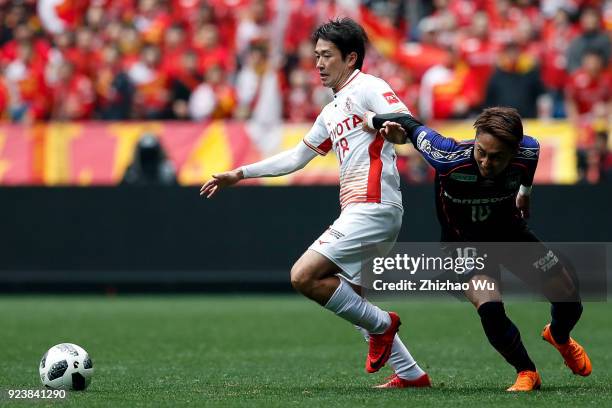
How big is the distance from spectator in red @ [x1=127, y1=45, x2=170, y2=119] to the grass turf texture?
8.93 feet

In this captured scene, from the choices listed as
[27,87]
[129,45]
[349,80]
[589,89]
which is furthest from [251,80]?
[349,80]

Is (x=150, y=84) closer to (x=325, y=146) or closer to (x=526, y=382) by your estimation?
(x=325, y=146)

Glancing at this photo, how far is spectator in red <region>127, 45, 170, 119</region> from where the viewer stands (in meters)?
16.9

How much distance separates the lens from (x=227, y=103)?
1689 cm

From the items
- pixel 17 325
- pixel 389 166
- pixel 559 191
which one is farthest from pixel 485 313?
pixel 559 191

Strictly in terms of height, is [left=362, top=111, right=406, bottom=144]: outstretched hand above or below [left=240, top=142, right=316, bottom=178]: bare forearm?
above

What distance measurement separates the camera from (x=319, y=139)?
785cm

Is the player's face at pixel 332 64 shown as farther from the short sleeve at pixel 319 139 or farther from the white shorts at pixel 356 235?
the white shorts at pixel 356 235

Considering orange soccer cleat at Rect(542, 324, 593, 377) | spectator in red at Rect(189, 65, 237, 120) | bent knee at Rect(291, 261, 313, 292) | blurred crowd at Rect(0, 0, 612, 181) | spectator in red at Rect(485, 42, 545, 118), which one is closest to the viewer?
bent knee at Rect(291, 261, 313, 292)

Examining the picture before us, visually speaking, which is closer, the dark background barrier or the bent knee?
the bent knee

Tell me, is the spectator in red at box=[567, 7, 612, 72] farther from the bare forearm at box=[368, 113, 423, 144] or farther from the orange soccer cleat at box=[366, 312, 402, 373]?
the orange soccer cleat at box=[366, 312, 402, 373]

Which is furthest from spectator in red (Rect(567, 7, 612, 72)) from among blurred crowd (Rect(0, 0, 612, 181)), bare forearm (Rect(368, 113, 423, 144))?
bare forearm (Rect(368, 113, 423, 144))

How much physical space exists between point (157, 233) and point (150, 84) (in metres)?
2.33

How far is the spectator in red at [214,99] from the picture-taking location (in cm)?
1689
